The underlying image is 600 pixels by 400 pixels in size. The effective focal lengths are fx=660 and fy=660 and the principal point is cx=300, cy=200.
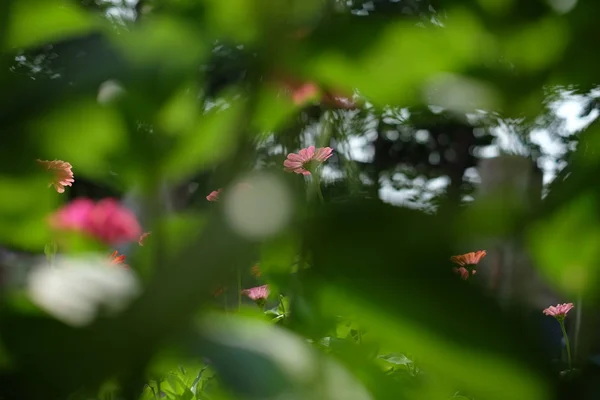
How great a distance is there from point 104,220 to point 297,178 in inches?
5.5

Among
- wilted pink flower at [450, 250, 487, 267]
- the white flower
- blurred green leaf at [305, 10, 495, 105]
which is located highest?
blurred green leaf at [305, 10, 495, 105]

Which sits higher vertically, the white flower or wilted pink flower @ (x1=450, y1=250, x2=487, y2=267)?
the white flower

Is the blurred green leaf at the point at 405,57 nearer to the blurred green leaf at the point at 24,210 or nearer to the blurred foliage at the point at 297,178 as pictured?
the blurred foliage at the point at 297,178

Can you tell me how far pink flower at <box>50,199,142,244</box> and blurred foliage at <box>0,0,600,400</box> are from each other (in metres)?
0.04

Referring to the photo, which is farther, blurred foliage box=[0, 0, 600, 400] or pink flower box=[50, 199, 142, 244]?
pink flower box=[50, 199, 142, 244]

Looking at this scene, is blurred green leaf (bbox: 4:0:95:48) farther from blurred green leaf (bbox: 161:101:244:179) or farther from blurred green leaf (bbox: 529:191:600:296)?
blurred green leaf (bbox: 529:191:600:296)

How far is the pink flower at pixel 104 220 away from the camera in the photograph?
267 mm

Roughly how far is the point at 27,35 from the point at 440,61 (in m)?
0.13

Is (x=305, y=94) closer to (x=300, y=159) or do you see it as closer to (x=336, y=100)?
(x=336, y=100)

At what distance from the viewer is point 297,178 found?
186 mm

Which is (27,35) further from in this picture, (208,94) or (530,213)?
(530,213)

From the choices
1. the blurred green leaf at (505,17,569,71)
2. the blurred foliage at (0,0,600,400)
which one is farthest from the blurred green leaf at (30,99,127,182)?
the blurred green leaf at (505,17,569,71)

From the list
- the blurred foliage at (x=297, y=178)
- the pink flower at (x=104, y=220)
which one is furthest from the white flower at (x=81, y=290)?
the pink flower at (x=104, y=220)

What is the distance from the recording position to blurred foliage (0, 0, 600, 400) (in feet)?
0.43
